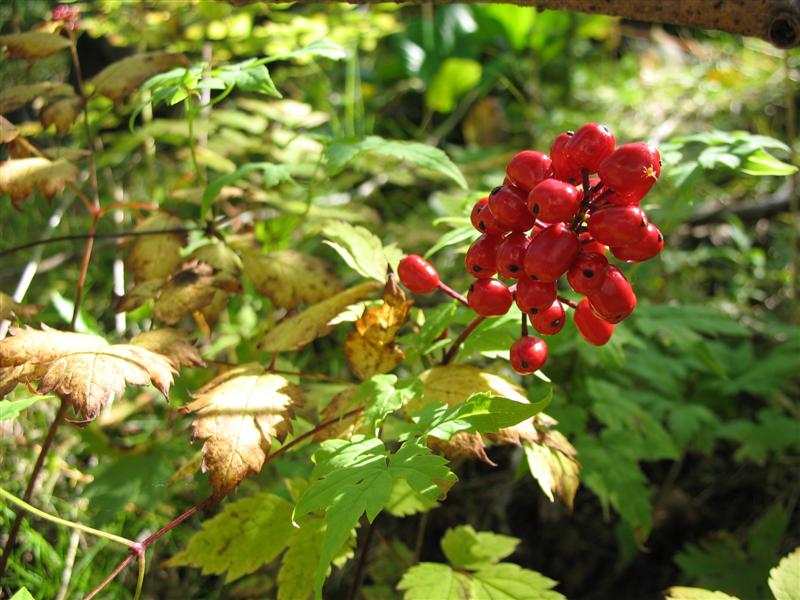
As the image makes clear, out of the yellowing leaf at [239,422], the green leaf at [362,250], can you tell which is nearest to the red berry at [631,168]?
the green leaf at [362,250]

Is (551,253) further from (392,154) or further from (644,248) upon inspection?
(392,154)

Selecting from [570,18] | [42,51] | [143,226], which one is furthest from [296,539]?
[570,18]

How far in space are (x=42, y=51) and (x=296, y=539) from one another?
4.63 ft

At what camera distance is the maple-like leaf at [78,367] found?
121 centimetres

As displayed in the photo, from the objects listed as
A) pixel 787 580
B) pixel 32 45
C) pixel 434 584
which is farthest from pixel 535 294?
pixel 32 45

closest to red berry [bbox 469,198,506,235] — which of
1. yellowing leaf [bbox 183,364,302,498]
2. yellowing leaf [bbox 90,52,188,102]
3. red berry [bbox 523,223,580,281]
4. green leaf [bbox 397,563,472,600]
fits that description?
red berry [bbox 523,223,580,281]

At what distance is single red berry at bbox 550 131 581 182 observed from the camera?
46.8 inches

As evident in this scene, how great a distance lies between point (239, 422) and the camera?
1.28 meters

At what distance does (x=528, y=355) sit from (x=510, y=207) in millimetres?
281

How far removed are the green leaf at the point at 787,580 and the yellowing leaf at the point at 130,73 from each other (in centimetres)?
186

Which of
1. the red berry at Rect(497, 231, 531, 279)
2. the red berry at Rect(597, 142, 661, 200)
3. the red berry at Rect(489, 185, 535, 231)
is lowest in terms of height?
the red berry at Rect(497, 231, 531, 279)

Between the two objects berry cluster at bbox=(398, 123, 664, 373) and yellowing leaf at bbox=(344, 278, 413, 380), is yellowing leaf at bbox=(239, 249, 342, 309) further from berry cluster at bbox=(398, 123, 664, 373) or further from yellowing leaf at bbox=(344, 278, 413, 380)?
berry cluster at bbox=(398, 123, 664, 373)

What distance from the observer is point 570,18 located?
442 centimetres

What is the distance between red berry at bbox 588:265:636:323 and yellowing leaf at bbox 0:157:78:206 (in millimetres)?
1334
